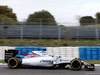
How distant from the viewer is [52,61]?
7.25m

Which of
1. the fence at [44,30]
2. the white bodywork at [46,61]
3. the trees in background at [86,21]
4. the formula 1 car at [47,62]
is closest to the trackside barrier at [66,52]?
the formula 1 car at [47,62]

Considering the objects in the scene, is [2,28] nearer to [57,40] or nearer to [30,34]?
[30,34]

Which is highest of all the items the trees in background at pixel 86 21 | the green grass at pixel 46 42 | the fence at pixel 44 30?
the trees in background at pixel 86 21

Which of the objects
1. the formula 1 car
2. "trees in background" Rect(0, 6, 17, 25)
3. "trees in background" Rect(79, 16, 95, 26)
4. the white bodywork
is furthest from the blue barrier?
"trees in background" Rect(0, 6, 17, 25)

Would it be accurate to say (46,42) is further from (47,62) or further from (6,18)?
(47,62)

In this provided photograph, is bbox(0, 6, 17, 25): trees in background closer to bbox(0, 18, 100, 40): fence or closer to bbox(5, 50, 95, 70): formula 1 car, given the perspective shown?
bbox(0, 18, 100, 40): fence

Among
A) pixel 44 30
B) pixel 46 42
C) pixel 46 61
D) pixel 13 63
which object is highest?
pixel 44 30

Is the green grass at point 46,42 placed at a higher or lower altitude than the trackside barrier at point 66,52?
higher

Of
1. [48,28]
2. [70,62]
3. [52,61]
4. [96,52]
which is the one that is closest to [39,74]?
[52,61]

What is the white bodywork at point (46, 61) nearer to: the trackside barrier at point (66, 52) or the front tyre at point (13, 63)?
the front tyre at point (13, 63)

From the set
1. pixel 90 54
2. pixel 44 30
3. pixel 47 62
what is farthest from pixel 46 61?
pixel 44 30

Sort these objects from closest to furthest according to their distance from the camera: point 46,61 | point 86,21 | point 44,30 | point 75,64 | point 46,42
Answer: point 75,64 < point 46,61 < point 46,42 < point 86,21 < point 44,30

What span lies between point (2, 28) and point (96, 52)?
10224 millimetres

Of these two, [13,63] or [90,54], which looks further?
[90,54]
